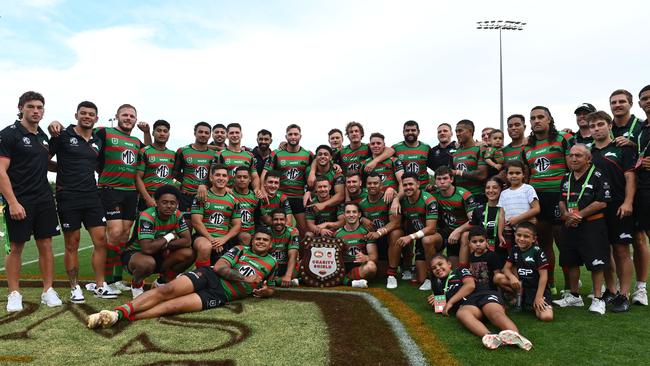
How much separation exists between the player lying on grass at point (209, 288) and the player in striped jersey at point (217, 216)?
729 mm

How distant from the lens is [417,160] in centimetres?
751

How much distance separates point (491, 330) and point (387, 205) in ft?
9.65

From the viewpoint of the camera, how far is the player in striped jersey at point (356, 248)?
21.8 ft

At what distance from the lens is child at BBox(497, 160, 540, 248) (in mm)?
5531

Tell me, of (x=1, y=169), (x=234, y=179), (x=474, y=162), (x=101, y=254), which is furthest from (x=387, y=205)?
(x=1, y=169)

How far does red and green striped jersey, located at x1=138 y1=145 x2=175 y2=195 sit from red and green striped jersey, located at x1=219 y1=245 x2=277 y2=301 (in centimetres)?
198

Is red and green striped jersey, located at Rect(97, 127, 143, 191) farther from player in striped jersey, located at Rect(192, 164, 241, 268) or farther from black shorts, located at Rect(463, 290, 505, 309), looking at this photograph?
→ black shorts, located at Rect(463, 290, 505, 309)

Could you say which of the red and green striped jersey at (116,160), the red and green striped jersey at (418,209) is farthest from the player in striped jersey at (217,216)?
the red and green striped jersey at (418,209)

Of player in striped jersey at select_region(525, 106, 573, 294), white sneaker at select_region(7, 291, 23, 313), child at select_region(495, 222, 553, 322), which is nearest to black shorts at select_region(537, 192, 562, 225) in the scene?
player in striped jersey at select_region(525, 106, 573, 294)

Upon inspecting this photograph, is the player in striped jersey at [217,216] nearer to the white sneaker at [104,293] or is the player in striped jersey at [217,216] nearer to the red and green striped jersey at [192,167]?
the red and green striped jersey at [192,167]

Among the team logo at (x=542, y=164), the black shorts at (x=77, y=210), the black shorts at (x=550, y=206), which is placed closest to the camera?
the black shorts at (x=77, y=210)

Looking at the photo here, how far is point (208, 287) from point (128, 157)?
8.09ft

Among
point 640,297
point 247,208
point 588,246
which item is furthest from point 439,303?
point 247,208

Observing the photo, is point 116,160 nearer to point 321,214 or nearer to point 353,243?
point 321,214
